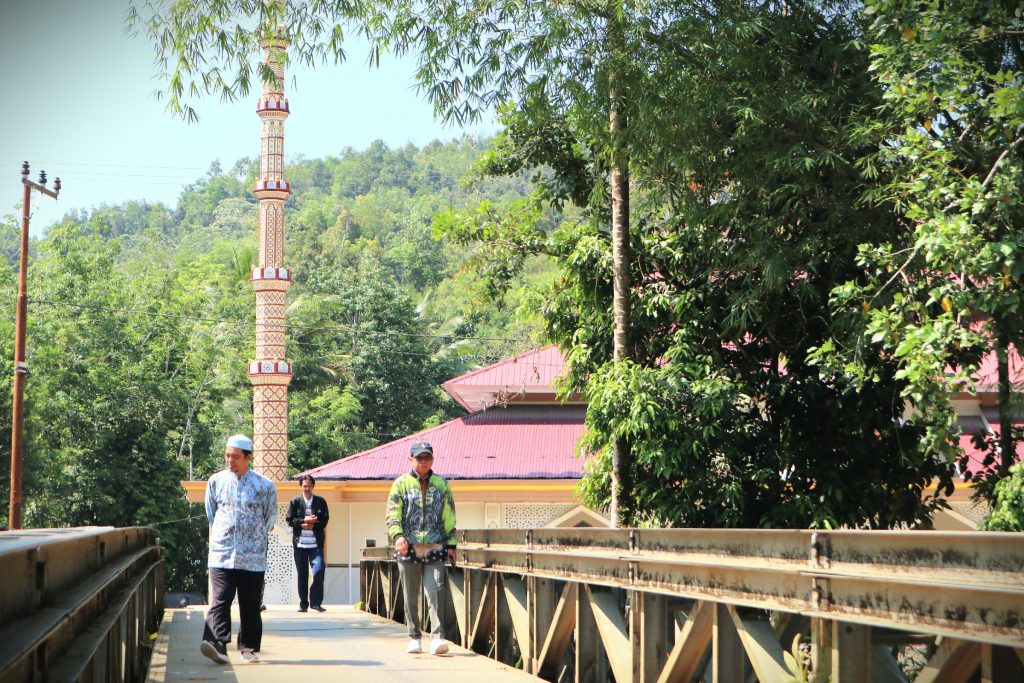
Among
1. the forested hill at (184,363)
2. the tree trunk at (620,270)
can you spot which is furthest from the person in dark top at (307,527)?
the forested hill at (184,363)

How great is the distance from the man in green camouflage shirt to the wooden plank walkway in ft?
1.38

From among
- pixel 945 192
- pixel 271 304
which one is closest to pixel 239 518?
pixel 945 192

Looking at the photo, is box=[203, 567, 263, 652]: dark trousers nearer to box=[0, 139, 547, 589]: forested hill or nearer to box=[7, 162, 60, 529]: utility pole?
box=[7, 162, 60, 529]: utility pole

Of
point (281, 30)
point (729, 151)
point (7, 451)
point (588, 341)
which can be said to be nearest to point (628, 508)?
point (588, 341)

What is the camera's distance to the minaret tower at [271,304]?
4300 centimetres

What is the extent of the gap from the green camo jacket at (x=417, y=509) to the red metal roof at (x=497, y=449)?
16682 millimetres

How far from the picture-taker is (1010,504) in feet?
40.2

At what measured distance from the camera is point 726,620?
5.75 meters

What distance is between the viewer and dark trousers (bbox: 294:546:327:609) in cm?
1590

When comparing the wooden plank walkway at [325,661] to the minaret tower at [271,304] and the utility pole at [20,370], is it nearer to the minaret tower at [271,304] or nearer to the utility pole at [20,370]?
the utility pole at [20,370]

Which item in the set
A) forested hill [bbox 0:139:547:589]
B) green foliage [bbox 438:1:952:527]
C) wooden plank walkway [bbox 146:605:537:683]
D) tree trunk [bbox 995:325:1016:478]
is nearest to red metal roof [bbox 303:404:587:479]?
forested hill [bbox 0:139:547:589]

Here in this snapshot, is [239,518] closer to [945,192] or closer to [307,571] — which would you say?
[945,192]

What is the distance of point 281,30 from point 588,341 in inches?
235

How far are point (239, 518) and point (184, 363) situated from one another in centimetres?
4655
